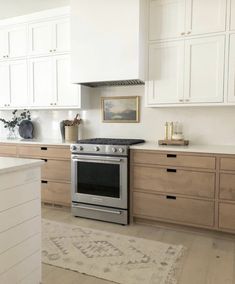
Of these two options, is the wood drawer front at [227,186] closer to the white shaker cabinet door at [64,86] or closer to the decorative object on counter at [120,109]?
the decorative object on counter at [120,109]

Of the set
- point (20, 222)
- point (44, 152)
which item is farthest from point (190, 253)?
point (44, 152)

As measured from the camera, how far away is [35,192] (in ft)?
6.02

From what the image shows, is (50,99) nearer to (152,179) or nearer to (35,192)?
(152,179)

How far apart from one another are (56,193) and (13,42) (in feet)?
7.66

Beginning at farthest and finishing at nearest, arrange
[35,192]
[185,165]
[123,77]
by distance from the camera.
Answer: [123,77]
[185,165]
[35,192]

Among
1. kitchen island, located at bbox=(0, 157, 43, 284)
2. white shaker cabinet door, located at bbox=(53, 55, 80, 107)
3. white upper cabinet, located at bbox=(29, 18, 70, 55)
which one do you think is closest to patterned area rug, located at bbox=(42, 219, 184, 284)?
kitchen island, located at bbox=(0, 157, 43, 284)

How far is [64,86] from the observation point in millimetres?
→ 3672

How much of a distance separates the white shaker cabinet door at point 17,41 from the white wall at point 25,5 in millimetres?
221

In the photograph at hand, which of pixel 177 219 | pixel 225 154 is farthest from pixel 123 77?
pixel 177 219

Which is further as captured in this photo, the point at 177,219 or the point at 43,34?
the point at 43,34

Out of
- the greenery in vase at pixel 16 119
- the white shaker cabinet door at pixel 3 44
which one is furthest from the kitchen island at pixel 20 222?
the white shaker cabinet door at pixel 3 44

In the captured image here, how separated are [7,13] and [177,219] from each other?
356 cm

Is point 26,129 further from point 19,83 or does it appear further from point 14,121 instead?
point 19,83

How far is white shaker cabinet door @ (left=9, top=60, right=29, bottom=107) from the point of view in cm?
394
